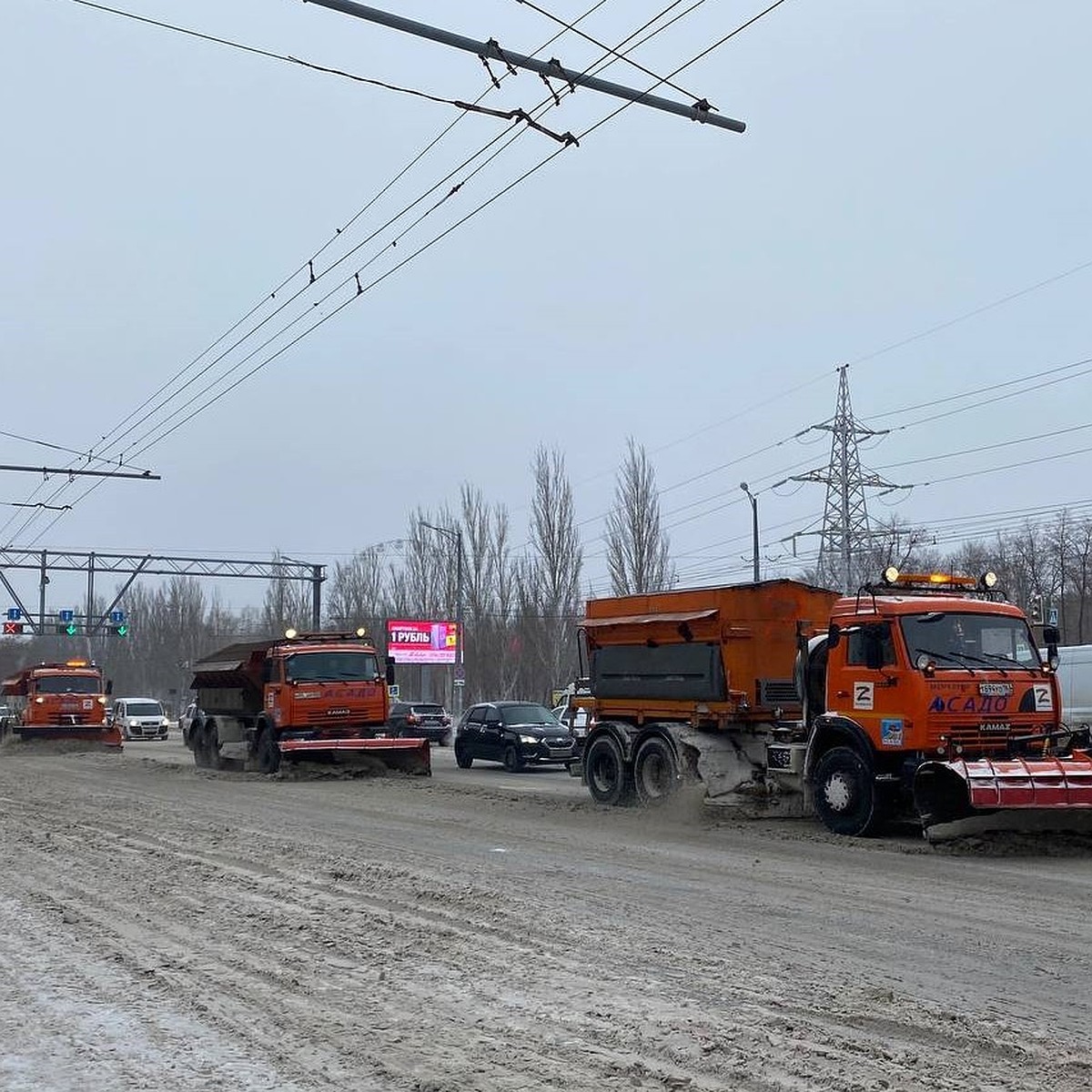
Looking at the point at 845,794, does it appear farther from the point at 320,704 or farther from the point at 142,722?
the point at 142,722

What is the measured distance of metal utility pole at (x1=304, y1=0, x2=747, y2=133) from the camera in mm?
9438

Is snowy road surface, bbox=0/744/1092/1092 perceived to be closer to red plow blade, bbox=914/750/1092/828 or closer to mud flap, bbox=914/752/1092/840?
mud flap, bbox=914/752/1092/840

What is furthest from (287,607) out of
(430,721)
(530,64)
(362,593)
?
(530,64)

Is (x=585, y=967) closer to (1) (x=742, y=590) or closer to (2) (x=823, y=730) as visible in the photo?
(2) (x=823, y=730)

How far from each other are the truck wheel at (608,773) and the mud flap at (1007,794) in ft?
17.0

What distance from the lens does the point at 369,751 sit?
2427 cm

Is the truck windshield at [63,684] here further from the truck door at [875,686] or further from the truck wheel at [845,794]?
the truck door at [875,686]

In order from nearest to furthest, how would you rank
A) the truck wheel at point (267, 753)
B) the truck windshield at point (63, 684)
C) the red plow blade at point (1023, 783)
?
the red plow blade at point (1023, 783) → the truck wheel at point (267, 753) → the truck windshield at point (63, 684)

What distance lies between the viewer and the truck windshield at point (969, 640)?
45.6 ft

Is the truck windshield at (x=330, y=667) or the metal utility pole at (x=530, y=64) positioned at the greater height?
the metal utility pole at (x=530, y=64)

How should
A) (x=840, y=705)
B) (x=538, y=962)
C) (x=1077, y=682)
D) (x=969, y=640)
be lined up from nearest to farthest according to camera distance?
(x=538, y=962)
(x=969, y=640)
(x=840, y=705)
(x=1077, y=682)

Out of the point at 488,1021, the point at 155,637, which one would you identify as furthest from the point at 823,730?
the point at 155,637

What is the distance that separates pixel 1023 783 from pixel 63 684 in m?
30.6

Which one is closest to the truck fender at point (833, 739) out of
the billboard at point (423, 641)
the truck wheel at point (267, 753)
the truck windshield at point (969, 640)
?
the truck windshield at point (969, 640)
